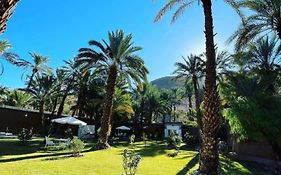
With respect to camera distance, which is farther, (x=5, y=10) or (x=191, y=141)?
(x=191, y=141)

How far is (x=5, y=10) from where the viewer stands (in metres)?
4.21

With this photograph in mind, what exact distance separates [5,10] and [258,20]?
19.7m

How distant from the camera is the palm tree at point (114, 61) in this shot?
29.5 metres

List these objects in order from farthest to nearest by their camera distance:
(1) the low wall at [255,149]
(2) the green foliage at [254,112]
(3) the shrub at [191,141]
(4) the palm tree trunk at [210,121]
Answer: (3) the shrub at [191,141] → (1) the low wall at [255,149] → (2) the green foliage at [254,112] → (4) the palm tree trunk at [210,121]

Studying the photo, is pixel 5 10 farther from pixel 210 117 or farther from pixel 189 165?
pixel 189 165

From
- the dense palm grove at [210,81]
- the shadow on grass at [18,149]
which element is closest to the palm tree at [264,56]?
the dense palm grove at [210,81]

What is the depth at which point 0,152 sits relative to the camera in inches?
891

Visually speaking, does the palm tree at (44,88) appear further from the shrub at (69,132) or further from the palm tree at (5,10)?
the palm tree at (5,10)

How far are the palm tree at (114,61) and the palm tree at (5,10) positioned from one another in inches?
989

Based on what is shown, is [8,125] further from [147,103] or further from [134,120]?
[147,103]

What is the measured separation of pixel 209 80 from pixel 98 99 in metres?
31.6

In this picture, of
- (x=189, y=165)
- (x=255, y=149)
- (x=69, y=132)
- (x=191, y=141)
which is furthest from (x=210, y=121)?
(x=69, y=132)

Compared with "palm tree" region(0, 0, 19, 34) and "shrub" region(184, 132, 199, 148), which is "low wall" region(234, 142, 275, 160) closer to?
"shrub" region(184, 132, 199, 148)

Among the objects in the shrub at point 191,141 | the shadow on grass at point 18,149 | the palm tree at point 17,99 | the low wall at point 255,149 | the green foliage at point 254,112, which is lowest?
the shadow on grass at point 18,149
